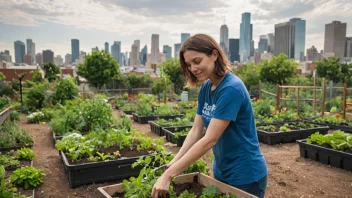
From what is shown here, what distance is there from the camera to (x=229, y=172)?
2074 mm

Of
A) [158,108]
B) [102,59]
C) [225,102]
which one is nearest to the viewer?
[225,102]

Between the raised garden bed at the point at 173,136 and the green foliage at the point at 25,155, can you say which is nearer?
the green foliage at the point at 25,155

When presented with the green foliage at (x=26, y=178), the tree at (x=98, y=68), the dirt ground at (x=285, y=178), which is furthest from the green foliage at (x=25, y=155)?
the tree at (x=98, y=68)

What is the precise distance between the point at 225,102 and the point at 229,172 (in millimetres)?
567

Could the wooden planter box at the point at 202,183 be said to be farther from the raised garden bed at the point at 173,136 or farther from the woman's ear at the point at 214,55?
the raised garden bed at the point at 173,136

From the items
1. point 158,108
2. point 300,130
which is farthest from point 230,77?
point 158,108

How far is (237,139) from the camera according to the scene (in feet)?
6.49

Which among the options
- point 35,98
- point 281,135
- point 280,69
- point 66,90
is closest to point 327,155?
point 281,135

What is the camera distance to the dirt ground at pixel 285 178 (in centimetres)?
458

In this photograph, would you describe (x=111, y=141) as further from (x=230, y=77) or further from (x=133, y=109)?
(x=133, y=109)

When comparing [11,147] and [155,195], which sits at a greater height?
[155,195]

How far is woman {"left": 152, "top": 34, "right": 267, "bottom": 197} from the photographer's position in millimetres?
1839

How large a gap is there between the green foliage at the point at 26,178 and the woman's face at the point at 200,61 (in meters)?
3.77

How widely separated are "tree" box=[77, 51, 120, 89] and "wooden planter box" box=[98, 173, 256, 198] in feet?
84.3
